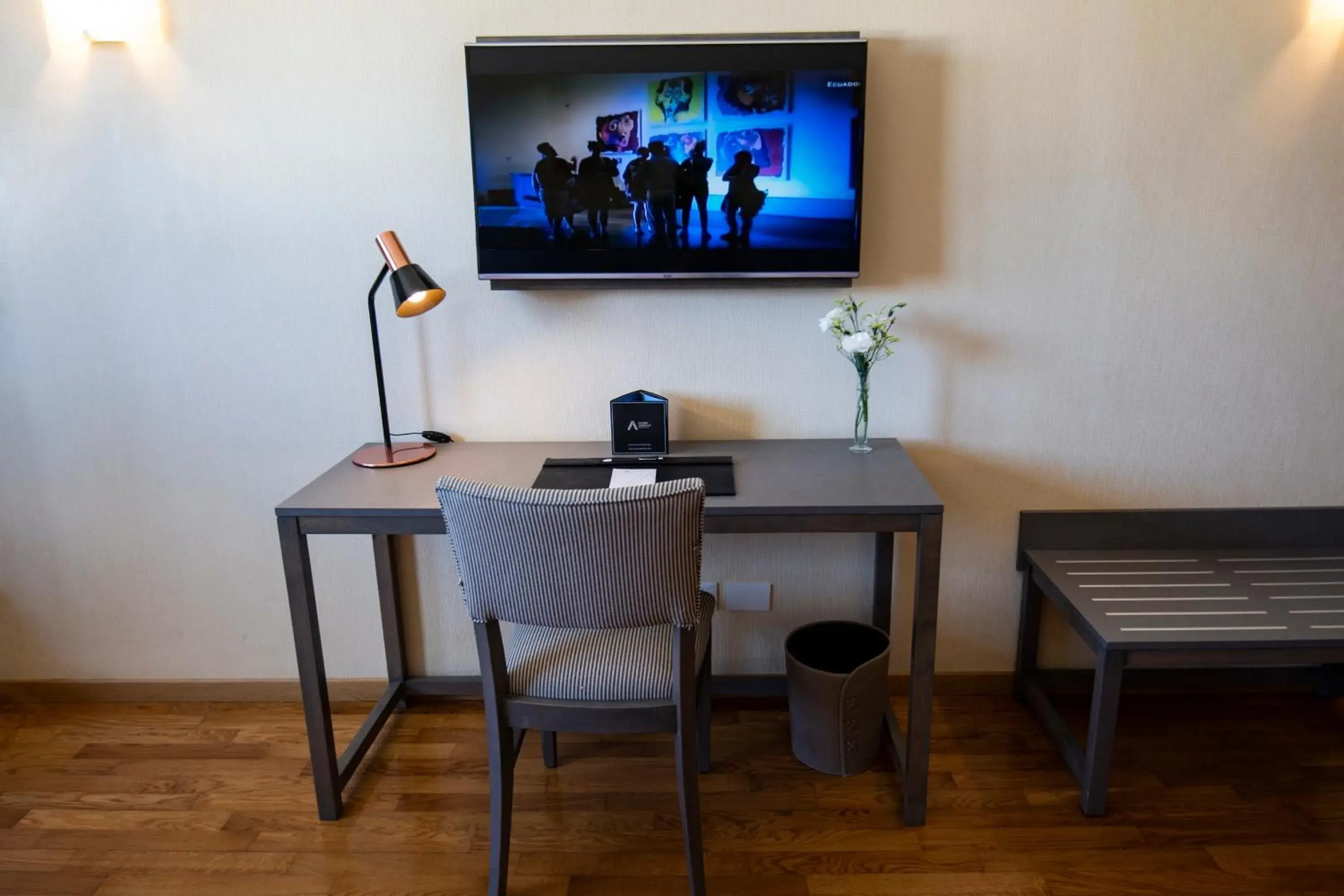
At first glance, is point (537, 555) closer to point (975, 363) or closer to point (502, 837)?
point (502, 837)

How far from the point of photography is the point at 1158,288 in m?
2.13

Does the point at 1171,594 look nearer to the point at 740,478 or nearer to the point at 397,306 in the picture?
the point at 740,478

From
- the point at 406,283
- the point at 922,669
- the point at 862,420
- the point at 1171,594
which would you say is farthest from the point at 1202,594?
the point at 406,283

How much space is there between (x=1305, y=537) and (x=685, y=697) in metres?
1.75

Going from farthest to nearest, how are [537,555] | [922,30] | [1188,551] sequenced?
[1188,551] → [922,30] → [537,555]

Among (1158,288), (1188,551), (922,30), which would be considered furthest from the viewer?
(1188,551)

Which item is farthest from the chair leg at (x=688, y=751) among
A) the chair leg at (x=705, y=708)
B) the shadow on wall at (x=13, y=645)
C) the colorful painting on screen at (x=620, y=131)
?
the shadow on wall at (x=13, y=645)

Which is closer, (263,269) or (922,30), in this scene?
(922,30)

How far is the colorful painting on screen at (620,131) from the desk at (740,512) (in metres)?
0.71

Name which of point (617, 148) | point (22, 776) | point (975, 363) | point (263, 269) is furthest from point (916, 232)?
point (22, 776)

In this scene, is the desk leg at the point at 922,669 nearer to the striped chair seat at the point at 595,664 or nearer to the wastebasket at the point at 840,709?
the wastebasket at the point at 840,709

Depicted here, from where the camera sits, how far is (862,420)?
7.02ft

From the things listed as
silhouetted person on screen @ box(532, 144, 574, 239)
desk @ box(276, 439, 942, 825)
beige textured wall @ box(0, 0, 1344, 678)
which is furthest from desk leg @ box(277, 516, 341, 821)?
silhouetted person on screen @ box(532, 144, 574, 239)

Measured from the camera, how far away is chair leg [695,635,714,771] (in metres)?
1.99
